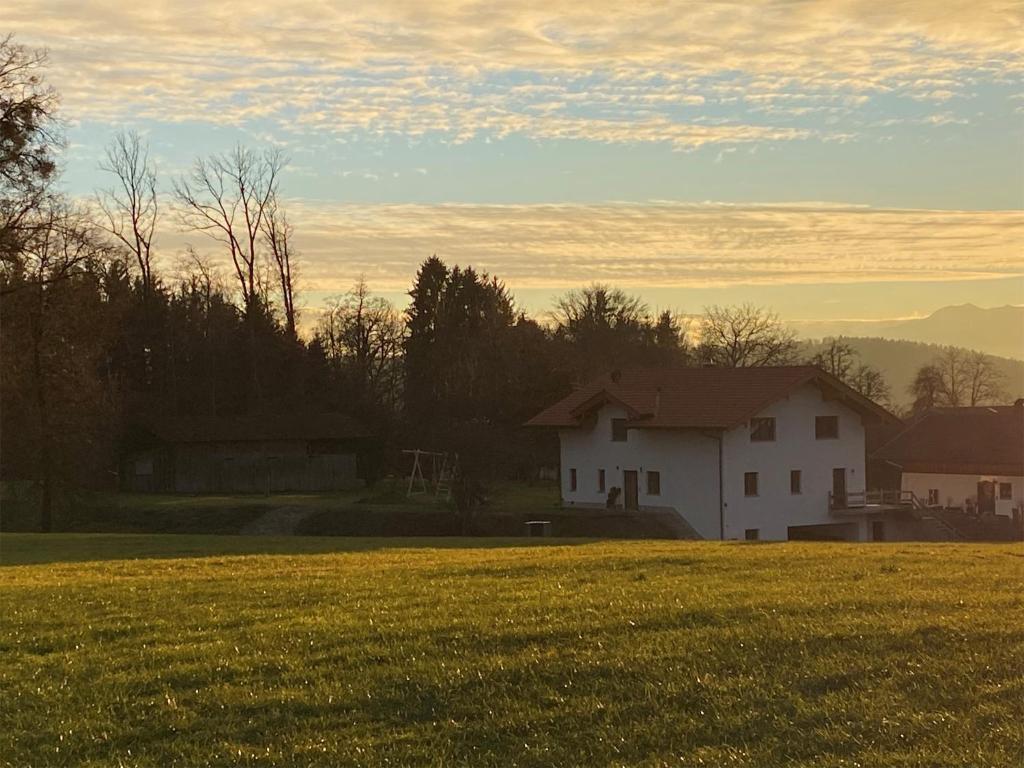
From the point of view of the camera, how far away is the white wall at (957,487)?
71688 millimetres

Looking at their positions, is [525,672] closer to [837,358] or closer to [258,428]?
[258,428]

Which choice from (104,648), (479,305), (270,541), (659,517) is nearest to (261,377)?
(479,305)

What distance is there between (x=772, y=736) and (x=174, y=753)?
4.34 metres

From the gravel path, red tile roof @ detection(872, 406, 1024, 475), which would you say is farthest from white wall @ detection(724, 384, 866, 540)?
the gravel path

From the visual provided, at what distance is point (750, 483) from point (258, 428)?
30.6m

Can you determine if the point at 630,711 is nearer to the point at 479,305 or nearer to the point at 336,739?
the point at 336,739

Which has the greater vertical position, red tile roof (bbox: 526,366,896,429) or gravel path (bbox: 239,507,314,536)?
red tile roof (bbox: 526,366,896,429)

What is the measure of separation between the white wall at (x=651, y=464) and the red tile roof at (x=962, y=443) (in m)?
25.6

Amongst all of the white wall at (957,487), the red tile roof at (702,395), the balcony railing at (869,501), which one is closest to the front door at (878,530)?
the balcony railing at (869,501)

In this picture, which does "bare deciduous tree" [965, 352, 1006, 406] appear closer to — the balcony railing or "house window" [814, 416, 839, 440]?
the balcony railing

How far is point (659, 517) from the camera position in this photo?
55312 millimetres

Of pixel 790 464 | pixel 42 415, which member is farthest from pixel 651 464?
pixel 42 415

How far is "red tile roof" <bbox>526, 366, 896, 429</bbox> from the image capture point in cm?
5562

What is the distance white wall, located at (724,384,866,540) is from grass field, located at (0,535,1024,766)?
40098mm
